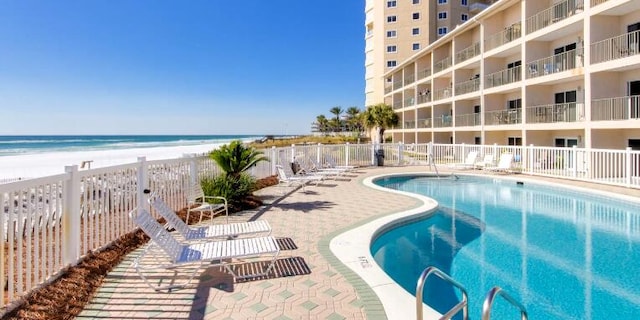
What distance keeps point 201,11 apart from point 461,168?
19474 millimetres

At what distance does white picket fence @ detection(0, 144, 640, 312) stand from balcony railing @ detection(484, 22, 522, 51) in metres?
10.4

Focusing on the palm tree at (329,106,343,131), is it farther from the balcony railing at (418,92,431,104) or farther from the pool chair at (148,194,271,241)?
the pool chair at (148,194,271,241)

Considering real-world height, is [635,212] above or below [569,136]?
below

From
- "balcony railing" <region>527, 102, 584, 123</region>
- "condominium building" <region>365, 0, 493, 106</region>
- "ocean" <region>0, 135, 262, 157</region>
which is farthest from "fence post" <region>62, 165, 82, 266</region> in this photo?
"condominium building" <region>365, 0, 493, 106</region>

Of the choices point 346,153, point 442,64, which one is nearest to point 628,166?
point 346,153

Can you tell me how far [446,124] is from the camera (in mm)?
31266

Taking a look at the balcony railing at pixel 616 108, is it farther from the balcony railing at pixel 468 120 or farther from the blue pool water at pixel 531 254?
the balcony railing at pixel 468 120

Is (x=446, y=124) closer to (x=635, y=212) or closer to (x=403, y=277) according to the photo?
(x=635, y=212)

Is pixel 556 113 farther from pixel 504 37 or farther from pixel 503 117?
pixel 504 37

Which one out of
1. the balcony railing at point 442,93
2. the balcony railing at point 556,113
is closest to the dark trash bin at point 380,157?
the balcony railing at point 556,113

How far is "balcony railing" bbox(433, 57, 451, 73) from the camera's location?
31.1 metres

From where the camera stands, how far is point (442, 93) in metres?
32.4

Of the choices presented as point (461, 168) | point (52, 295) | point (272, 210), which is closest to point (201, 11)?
point (461, 168)

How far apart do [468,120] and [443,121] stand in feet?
12.6
